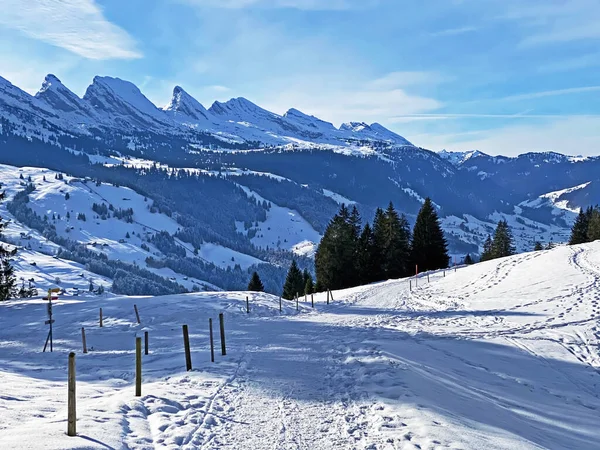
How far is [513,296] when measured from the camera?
31750 mm

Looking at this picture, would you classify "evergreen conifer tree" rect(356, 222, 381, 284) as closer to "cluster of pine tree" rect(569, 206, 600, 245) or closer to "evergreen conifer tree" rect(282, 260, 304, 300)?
"evergreen conifer tree" rect(282, 260, 304, 300)

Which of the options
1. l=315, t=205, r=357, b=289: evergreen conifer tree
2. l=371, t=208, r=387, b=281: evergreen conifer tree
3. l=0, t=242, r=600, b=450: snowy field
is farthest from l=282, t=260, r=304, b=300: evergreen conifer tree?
l=0, t=242, r=600, b=450: snowy field

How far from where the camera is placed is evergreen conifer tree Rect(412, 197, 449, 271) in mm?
63906

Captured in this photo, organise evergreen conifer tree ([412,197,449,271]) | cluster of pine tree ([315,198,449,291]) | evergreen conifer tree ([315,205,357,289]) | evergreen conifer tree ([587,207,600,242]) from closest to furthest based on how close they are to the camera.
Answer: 1. evergreen conifer tree ([315,205,357,289])
2. cluster of pine tree ([315,198,449,291])
3. evergreen conifer tree ([412,197,449,271])
4. evergreen conifer tree ([587,207,600,242])

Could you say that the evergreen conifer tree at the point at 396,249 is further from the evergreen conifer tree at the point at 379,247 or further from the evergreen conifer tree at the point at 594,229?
the evergreen conifer tree at the point at 594,229

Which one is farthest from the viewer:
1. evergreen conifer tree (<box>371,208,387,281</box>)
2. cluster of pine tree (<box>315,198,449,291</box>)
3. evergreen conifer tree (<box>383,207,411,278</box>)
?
evergreen conifer tree (<box>371,208,387,281</box>)

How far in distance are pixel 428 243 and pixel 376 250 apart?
795cm

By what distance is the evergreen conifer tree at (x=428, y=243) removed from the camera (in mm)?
63906

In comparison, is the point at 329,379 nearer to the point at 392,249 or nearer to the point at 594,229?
the point at 392,249

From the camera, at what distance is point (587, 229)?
82.5 m

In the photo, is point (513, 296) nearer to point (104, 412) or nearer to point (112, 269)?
point (104, 412)

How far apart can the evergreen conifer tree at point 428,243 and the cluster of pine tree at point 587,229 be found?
31394 mm

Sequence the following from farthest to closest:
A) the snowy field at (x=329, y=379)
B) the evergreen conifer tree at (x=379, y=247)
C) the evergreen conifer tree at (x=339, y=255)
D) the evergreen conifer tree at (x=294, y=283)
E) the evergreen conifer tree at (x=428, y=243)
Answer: the evergreen conifer tree at (x=294, y=283) < the evergreen conifer tree at (x=428, y=243) < the evergreen conifer tree at (x=379, y=247) < the evergreen conifer tree at (x=339, y=255) < the snowy field at (x=329, y=379)

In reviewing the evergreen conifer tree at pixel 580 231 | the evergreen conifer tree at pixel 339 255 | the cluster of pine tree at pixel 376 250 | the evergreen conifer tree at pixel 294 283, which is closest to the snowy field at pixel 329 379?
the evergreen conifer tree at pixel 339 255
